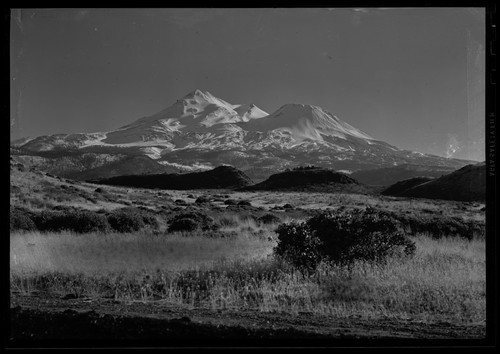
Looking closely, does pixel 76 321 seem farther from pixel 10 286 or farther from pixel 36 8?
pixel 36 8

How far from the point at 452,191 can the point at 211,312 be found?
177 inches

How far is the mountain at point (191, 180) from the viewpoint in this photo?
9023 millimetres

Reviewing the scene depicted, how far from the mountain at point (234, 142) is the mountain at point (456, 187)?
0.26m

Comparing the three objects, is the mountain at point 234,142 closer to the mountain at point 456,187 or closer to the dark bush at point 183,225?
the mountain at point 456,187

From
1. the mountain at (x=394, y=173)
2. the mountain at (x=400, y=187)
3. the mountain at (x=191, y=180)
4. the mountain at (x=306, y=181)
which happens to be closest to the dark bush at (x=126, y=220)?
the mountain at (x=191, y=180)

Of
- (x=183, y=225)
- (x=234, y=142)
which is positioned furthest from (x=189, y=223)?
(x=234, y=142)

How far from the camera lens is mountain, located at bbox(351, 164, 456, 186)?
877cm

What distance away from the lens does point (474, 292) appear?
23.6ft

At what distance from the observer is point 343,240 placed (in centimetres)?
848

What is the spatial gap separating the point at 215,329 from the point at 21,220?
12.7 feet

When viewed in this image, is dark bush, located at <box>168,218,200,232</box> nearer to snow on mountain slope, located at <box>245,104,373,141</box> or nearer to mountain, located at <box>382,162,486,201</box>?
snow on mountain slope, located at <box>245,104,373,141</box>

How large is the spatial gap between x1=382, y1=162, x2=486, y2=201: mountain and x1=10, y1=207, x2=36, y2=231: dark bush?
249 inches
